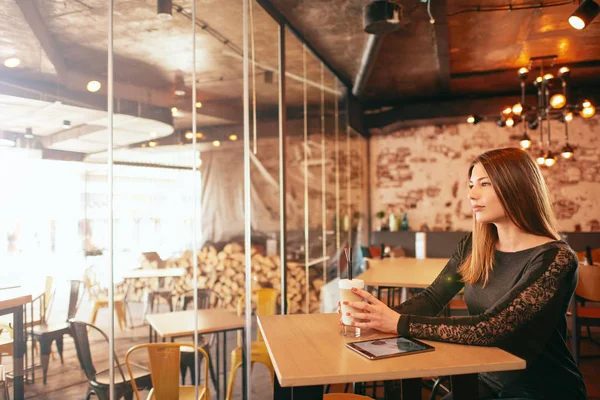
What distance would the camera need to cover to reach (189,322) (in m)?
2.53

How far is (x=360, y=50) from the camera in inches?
190

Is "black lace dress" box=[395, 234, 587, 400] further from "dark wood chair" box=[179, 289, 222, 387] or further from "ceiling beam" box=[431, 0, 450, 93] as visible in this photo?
"ceiling beam" box=[431, 0, 450, 93]

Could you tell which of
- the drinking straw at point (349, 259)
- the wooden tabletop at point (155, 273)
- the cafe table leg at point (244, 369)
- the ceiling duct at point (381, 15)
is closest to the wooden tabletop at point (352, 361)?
the drinking straw at point (349, 259)

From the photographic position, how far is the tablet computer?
4.44 feet

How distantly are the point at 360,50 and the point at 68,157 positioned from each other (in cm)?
360

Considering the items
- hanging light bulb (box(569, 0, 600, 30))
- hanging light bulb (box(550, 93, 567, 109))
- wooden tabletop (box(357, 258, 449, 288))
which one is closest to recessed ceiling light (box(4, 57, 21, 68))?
wooden tabletop (box(357, 258, 449, 288))

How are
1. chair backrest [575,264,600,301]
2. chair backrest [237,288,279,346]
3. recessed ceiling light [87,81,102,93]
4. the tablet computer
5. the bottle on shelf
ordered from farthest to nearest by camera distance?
1. the bottle on shelf
2. chair backrest [575,264,600,301]
3. chair backrest [237,288,279,346]
4. recessed ceiling light [87,81,102,93]
5. the tablet computer

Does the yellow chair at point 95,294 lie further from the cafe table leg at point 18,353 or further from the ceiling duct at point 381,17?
the ceiling duct at point 381,17

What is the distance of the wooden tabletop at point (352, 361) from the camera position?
1205 mm

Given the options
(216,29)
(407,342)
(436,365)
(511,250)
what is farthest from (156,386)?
(216,29)

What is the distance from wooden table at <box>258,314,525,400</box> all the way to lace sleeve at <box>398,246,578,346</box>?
1.4 inches

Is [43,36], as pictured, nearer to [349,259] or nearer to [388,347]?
[349,259]

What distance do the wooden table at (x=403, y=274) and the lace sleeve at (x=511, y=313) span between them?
1554 mm

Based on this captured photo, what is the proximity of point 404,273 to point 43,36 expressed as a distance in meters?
2.77
